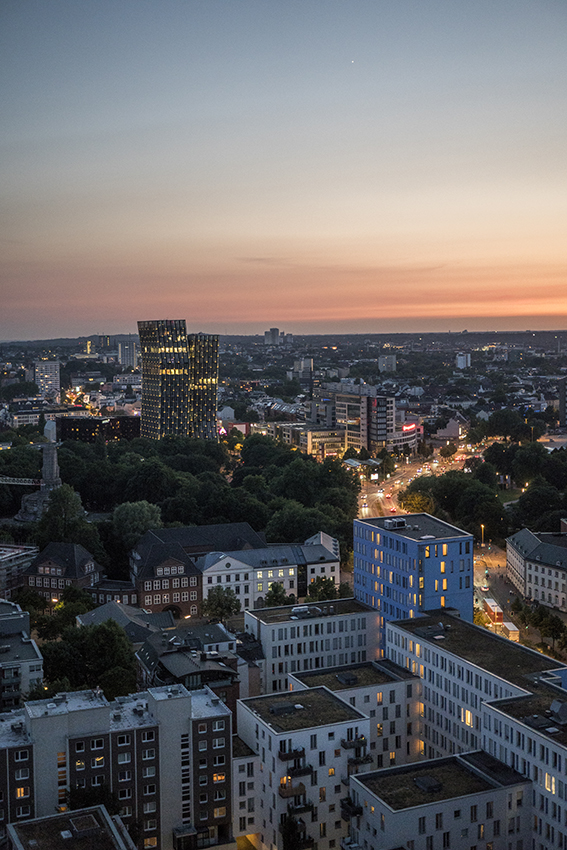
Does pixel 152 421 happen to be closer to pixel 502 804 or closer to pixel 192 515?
pixel 192 515

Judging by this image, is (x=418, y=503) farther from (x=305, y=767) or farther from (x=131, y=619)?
(x=305, y=767)

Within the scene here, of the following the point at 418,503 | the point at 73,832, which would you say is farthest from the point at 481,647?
the point at 418,503

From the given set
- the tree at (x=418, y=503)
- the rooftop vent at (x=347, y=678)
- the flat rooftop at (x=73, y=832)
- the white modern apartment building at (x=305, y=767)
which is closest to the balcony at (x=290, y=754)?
the white modern apartment building at (x=305, y=767)

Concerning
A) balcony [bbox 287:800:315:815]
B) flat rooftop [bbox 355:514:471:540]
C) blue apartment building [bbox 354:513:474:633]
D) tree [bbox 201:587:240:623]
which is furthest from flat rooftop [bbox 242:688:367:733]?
tree [bbox 201:587:240:623]

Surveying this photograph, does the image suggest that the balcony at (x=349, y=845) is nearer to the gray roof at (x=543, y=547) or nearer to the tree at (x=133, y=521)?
the gray roof at (x=543, y=547)

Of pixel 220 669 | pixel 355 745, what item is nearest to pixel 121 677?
pixel 220 669
